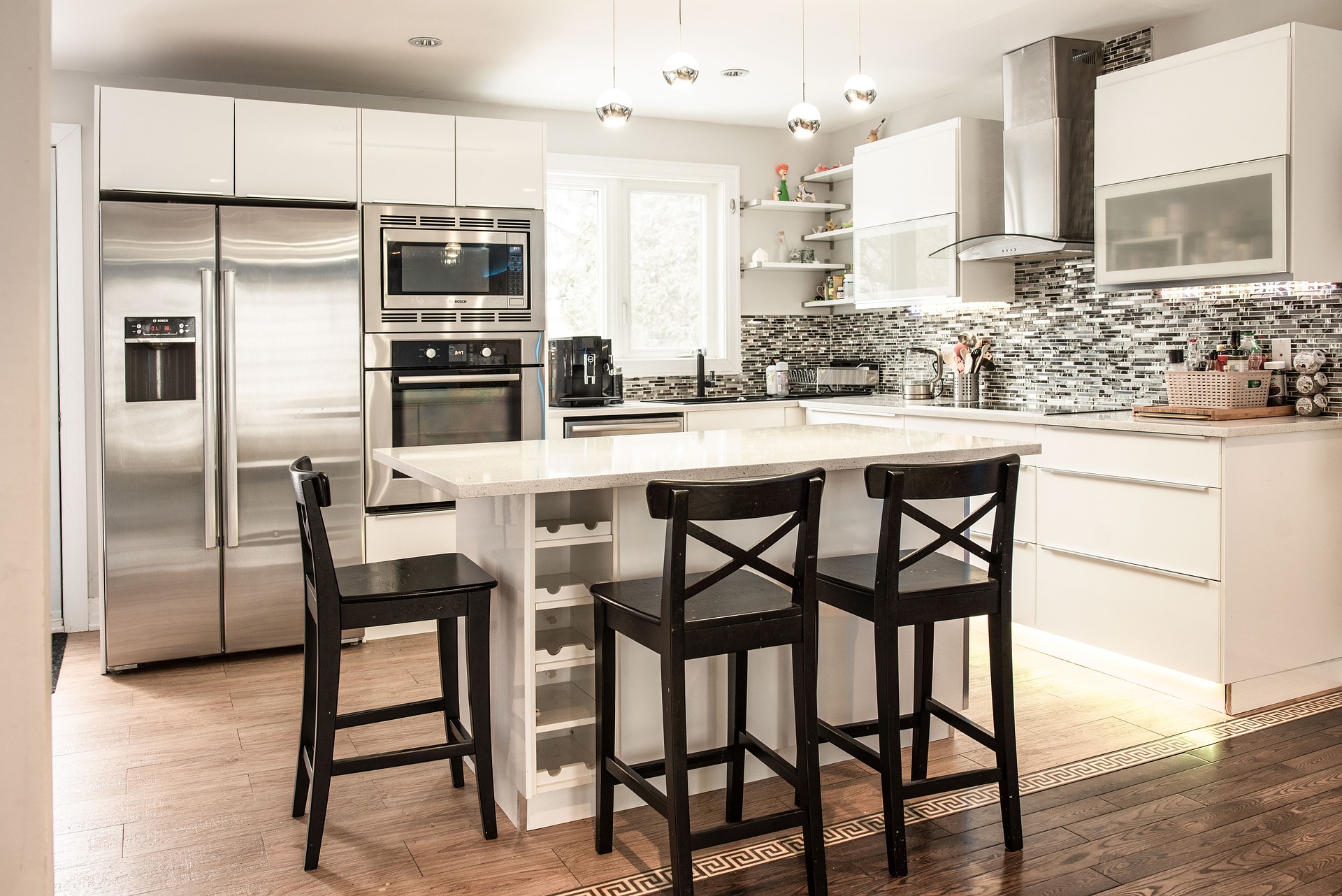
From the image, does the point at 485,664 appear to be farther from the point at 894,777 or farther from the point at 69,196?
Answer: the point at 69,196

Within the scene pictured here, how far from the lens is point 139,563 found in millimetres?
4039

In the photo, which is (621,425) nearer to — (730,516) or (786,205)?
(786,205)

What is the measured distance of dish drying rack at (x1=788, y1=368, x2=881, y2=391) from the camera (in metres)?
5.95

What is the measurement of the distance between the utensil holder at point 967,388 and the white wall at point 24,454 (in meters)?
4.19

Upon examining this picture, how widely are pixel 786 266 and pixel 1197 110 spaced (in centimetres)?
251

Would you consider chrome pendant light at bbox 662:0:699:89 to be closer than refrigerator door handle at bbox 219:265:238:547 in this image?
Yes

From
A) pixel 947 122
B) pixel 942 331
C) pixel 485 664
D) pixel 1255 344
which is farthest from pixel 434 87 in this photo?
pixel 1255 344

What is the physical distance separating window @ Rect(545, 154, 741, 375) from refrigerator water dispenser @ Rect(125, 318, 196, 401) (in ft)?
6.61

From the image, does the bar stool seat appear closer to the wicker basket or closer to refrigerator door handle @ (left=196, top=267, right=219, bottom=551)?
the wicker basket

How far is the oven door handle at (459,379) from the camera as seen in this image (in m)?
4.39

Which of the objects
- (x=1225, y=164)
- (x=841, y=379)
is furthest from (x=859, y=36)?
(x=841, y=379)

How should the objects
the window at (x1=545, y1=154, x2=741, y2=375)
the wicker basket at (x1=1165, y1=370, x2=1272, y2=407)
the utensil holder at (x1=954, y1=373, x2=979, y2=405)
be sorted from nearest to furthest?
the wicker basket at (x1=1165, y1=370, x2=1272, y2=407) → the utensil holder at (x1=954, y1=373, x2=979, y2=405) → the window at (x1=545, y1=154, x2=741, y2=375)

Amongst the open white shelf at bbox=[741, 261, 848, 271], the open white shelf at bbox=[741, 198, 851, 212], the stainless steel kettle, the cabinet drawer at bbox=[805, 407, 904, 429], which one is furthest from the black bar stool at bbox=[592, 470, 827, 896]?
the open white shelf at bbox=[741, 198, 851, 212]

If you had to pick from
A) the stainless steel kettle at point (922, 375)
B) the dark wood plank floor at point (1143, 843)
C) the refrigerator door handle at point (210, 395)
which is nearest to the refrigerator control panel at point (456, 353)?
the refrigerator door handle at point (210, 395)
